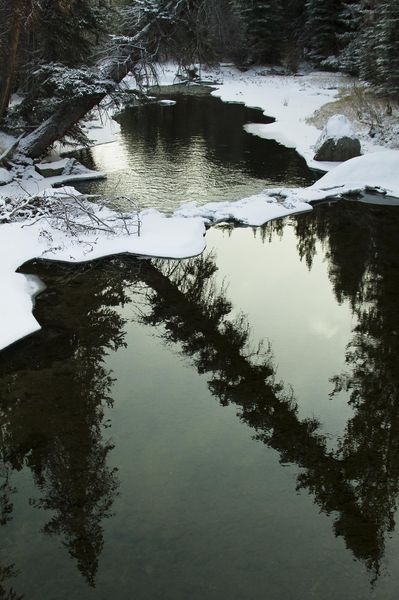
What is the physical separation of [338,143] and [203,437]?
1397cm

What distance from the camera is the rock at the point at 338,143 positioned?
17.5 m

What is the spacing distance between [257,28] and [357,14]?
8.85 meters

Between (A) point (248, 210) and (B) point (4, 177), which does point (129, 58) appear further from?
(A) point (248, 210)

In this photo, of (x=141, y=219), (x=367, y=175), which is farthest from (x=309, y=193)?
(x=141, y=219)

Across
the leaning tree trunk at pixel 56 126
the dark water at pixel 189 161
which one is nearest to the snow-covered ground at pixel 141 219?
the leaning tree trunk at pixel 56 126

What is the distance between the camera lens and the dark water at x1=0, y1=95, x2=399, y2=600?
4527 mm

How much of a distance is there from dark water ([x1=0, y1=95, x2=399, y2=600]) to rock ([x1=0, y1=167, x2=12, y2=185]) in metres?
5.78

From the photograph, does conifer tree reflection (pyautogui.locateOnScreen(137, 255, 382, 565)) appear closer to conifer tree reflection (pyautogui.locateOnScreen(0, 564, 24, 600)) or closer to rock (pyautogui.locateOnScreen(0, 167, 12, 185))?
conifer tree reflection (pyautogui.locateOnScreen(0, 564, 24, 600))

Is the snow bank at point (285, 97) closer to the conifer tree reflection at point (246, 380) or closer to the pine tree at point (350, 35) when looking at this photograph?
the pine tree at point (350, 35)

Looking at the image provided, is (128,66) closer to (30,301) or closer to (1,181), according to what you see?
(1,181)

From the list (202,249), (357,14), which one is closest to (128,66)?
(202,249)

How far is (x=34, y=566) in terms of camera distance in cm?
455

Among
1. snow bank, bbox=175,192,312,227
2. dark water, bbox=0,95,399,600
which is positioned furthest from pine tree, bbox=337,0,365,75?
dark water, bbox=0,95,399,600

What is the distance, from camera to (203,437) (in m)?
6.10
